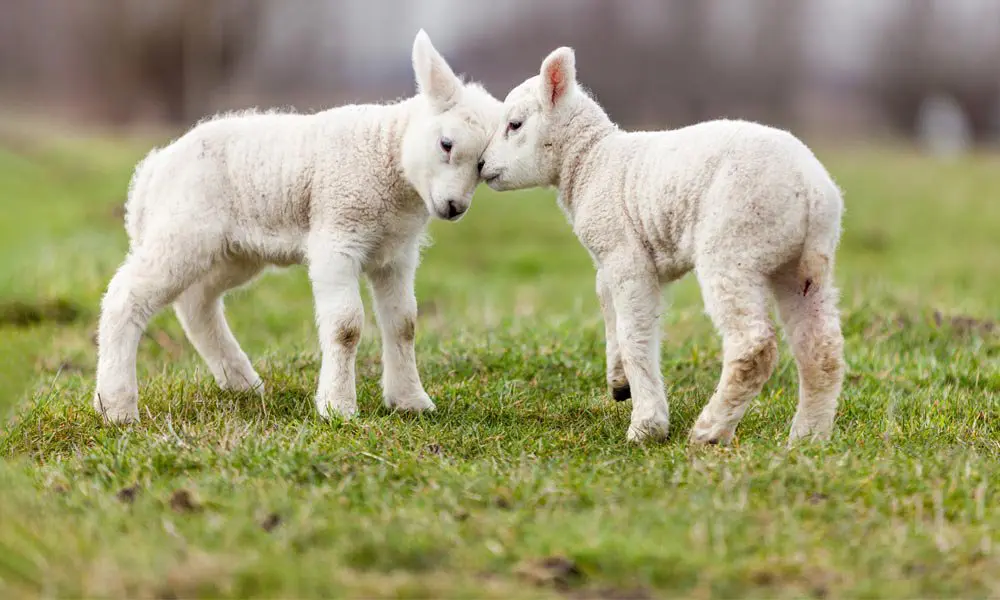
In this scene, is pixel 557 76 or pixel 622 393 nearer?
pixel 557 76

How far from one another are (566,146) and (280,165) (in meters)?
1.51

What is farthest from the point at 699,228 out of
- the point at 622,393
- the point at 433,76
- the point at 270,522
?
the point at 270,522

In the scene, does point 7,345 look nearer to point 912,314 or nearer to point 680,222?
point 680,222

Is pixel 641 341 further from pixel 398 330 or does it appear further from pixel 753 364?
pixel 398 330

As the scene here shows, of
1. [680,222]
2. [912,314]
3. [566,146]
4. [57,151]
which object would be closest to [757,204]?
[680,222]

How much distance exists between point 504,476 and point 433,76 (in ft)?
7.34

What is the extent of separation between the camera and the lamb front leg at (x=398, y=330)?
6.36 m

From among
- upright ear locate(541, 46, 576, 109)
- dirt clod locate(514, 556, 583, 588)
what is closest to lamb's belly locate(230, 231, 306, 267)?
upright ear locate(541, 46, 576, 109)

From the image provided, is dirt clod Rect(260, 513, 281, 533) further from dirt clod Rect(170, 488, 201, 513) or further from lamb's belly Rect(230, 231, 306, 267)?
lamb's belly Rect(230, 231, 306, 267)

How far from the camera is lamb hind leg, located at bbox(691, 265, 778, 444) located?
17.1 feet

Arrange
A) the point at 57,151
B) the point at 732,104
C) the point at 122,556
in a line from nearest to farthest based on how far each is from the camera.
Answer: the point at 122,556 → the point at 57,151 → the point at 732,104

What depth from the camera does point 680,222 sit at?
18.0ft

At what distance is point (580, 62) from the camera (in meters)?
35.9

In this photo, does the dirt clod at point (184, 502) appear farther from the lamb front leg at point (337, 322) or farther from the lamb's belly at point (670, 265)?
the lamb's belly at point (670, 265)
